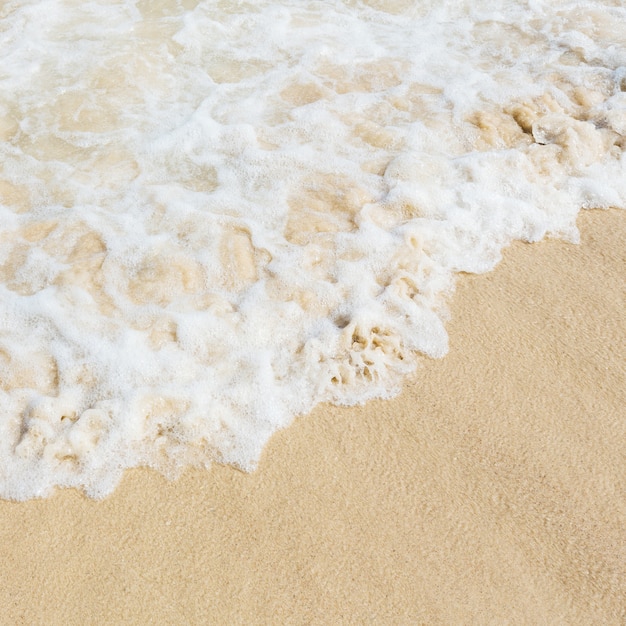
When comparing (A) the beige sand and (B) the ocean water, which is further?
(B) the ocean water

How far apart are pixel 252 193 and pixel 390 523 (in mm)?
1766

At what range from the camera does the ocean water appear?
2336mm

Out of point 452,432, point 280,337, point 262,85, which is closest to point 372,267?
point 280,337

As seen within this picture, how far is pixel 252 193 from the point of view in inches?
125

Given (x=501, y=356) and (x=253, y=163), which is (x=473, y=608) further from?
(x=253, y=163)

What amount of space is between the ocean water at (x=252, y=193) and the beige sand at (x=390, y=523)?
124 millimetres

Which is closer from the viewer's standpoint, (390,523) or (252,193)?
(390,523)

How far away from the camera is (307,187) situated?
3.19 metres

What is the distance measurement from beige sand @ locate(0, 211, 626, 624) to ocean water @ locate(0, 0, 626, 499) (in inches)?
4.9

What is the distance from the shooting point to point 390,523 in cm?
202

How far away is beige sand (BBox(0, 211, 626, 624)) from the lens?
6.11ft

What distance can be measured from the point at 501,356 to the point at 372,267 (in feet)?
2.15

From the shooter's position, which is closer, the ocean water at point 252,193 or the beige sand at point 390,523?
the beige sand at point 390,523

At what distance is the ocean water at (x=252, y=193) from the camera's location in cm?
234
